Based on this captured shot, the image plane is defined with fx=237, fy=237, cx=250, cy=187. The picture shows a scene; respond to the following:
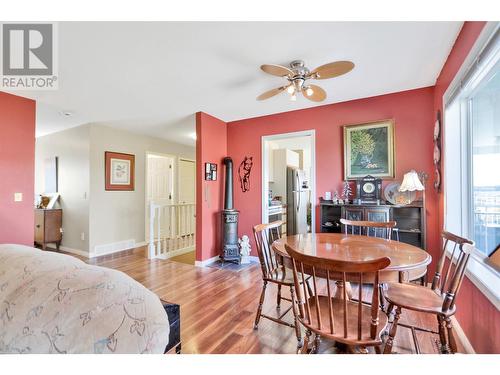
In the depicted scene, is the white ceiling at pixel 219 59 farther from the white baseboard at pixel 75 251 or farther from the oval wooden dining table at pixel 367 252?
the white baseboard at pixel 75 251

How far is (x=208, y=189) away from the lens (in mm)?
3793

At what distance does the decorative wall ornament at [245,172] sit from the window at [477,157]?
8.59 ft

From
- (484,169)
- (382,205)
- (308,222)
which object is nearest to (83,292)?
(484,169)

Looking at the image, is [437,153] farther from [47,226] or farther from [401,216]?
[47,226]

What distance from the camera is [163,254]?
4.22 meters

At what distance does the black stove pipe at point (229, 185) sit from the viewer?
13.0 feet

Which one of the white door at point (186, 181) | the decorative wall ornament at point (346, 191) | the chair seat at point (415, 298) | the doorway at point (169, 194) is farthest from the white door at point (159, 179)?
the chair seat at point (415, 298)

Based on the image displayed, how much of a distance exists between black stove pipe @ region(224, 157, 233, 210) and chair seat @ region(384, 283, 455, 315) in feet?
8.67

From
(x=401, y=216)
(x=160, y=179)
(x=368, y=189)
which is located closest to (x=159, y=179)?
(x=160, y=179)

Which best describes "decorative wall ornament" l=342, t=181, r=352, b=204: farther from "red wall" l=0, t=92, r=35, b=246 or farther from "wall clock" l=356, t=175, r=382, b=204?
"red wall" l=0, t=92, r=35, b=246

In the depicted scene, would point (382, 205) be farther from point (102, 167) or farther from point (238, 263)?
point (102, 167)
